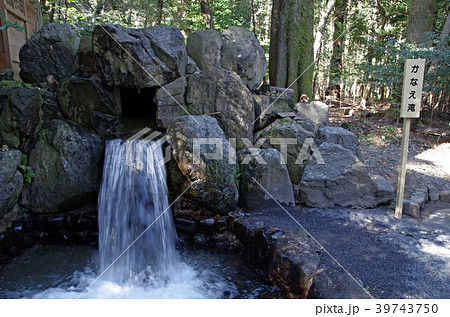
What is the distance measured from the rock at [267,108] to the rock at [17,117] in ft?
13.5

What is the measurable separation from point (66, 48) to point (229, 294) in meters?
5.82

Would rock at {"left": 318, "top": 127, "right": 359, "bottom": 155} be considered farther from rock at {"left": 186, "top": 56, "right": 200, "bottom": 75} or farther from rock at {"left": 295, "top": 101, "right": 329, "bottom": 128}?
rock at {"left": 186, "top": 56, "right": 200, "bottom": 75}

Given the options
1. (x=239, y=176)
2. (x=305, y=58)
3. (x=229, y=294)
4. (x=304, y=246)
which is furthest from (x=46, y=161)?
(x=305, y=58)

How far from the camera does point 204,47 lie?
6.69m

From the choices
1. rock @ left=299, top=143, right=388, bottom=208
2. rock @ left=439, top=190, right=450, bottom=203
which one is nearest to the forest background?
rock @ left=299, top=143, right=388, bottom=208

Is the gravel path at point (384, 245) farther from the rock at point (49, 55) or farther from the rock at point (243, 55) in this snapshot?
A: the rock at point (49, 55)

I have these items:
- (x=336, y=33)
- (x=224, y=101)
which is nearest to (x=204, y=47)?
(x=224, y=101)

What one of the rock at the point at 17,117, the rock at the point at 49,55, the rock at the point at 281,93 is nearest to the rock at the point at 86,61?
the rock at the point at 49,55

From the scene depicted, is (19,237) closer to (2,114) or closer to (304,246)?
(2,114)

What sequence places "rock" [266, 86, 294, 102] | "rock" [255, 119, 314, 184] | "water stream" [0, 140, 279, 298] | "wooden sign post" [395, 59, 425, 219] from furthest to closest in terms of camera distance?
1. "rock" [266, 86, 294, 102]
2. "rock" [255, 119, 314, 184]
3. "wooden sign post" [395, 59, 425, 219]
4. "water stream" [0, 140, 279, 298]

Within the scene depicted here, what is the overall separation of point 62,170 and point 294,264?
151 inches

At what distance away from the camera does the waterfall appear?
4.30 metres

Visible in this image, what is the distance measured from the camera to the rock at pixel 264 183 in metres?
5.05

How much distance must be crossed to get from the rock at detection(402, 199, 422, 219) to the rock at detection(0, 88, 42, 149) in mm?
6182
